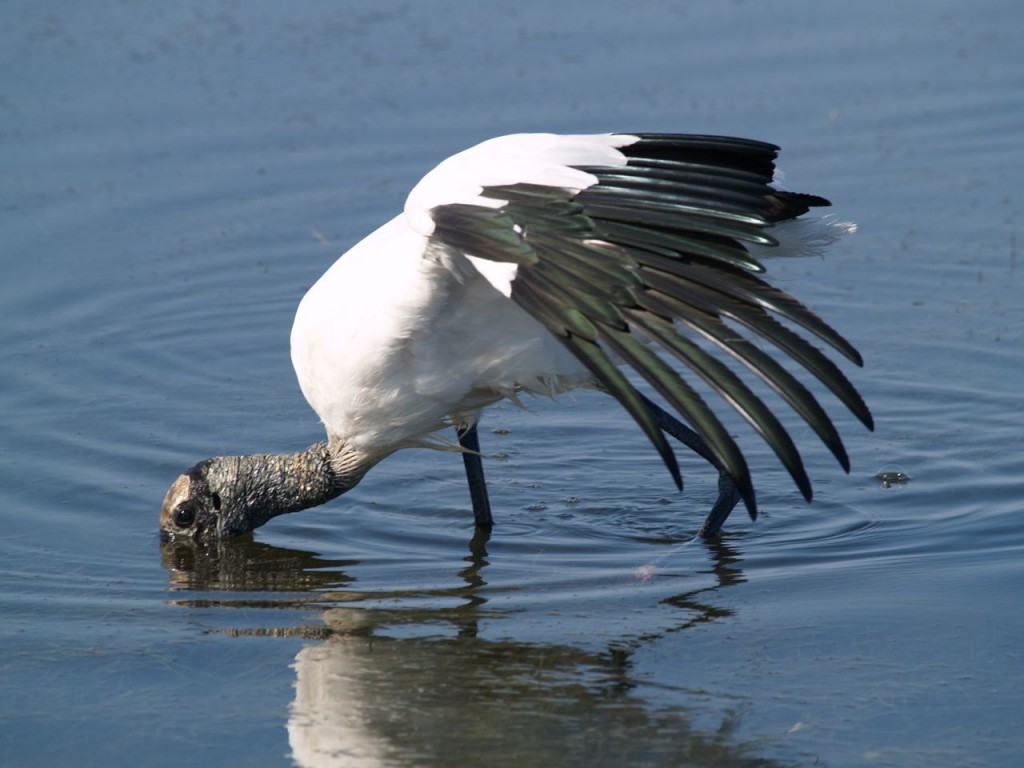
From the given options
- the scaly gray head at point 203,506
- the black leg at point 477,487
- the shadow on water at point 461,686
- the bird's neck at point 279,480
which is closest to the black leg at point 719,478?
the shadow on water at point 461,686

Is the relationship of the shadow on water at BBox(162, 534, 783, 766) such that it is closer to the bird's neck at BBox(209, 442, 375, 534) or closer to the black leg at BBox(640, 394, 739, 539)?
the black leg at BBox(640, 394, 739, 539)

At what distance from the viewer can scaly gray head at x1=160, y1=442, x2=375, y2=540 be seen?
6.38 meters

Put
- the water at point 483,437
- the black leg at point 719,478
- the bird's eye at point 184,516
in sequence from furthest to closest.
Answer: the bird's eye at point 184,516 → the black leg at point 719,478 → the water at point 483,437

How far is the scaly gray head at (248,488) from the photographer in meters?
6.38

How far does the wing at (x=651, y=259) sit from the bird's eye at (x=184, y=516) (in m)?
1.85

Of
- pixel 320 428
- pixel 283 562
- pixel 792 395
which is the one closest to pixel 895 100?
pixel 320 428

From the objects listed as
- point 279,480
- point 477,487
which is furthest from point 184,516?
point 477,487

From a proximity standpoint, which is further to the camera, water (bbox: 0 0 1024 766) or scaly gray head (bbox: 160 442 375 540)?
scaly gray head (bbox: 160 442 375 540)

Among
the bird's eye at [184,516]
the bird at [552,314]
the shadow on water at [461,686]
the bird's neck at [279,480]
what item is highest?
the bird at [552,314]

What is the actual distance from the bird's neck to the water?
0.17 meters

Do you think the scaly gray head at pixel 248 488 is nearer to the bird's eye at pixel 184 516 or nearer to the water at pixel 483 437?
the bird's eye at pixel 184 516

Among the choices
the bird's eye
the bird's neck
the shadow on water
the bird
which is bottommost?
the shadow on water

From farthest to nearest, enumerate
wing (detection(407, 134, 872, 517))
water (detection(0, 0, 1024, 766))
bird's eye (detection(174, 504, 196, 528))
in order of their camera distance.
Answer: bird's eye (detection(174, 504, 196, 528)) → water (detection(0, 0, 1024, 766)) → wing (detection(407, 134, 872, 517))

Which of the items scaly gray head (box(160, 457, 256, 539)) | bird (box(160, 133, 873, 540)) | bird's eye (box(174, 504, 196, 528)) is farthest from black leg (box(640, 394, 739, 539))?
bird's eye (box(174, 504, 196, 528))
